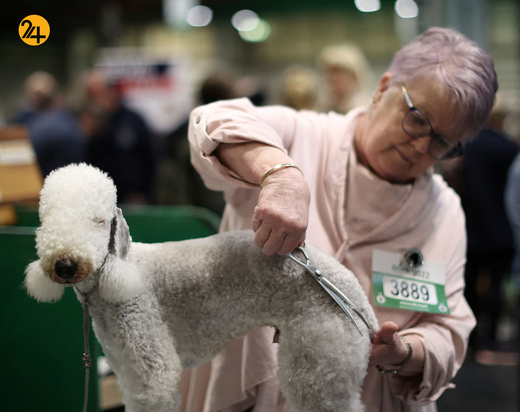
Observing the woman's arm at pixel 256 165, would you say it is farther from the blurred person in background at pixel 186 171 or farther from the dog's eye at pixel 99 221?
the blurred person in background at pixel 186 171

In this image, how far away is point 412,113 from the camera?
3.05 feet

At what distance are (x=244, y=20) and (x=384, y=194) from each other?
6522 millimetres

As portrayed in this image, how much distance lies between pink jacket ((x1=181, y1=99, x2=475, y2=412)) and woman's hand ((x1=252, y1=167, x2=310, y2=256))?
0.62 feet

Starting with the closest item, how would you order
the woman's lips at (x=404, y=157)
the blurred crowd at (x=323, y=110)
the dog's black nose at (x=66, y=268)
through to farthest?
the dog's black nose at (x=66, y=268)
the woman's lips at (x=404, y=157)
the blurred crowd at (x=323, y=110)

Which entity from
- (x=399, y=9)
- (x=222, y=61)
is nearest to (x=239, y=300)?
(x=399, y=9)

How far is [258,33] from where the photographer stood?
761 cm

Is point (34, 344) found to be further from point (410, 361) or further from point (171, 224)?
point (410, 361)

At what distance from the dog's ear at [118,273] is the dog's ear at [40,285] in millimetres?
51

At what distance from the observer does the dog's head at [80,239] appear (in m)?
0.53

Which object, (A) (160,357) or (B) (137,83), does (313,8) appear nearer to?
(B) (137,83)

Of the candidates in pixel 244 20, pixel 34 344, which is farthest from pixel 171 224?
pixel 244 20

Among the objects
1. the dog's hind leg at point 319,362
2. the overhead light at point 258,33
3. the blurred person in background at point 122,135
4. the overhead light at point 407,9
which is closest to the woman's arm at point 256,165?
the dog's hind leg at point 319,362

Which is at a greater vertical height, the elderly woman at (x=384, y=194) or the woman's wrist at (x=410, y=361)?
the elderly woman at (x=384, y=194)

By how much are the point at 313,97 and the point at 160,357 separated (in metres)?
3.03
